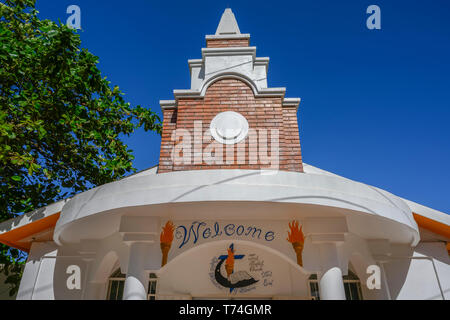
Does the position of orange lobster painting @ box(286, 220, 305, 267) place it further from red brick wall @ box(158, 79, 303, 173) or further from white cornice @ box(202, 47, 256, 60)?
white cornice @ box(202, 47, 256, 60)

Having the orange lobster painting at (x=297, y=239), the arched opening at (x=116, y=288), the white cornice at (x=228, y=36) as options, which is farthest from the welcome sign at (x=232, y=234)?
the white cornice at (x=228, y=36)

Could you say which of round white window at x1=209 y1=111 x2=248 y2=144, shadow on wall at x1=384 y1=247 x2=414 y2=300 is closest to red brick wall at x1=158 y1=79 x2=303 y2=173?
round white window at x1=209 y1=111 x2=248 y2=144

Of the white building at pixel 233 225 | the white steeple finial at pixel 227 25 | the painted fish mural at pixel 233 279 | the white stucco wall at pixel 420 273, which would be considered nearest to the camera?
the white building at pixel 233 225

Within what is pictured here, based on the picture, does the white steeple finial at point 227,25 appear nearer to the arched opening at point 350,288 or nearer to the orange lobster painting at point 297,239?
the orange lobster painting at point 297,239

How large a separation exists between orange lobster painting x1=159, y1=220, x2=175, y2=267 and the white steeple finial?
7358mm

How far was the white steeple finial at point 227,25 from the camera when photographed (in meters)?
9.98

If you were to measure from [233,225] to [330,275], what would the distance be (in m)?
1.79

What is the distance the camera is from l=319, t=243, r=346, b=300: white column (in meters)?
4.64

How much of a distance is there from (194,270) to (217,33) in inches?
298

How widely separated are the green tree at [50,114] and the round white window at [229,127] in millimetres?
4226

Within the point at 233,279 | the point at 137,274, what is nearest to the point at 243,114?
the point at 233,279

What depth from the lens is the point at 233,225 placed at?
17.3 feet

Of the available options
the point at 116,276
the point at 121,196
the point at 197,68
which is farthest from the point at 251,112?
the point at 116,276

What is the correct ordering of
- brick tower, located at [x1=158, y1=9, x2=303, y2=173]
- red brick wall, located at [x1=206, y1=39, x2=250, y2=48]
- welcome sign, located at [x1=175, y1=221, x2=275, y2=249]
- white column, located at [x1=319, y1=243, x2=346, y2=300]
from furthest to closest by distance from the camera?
red brick wall, located at [x1=206, y1=39, x2=250, y2=48]
brick tower, located at [x1=158, y1=9, x2=303, y2=173]
welcome sign, located at [x1=175, y1=221, x2=275, y2=249]
white column, located at [x1=319, y1=243, x2=346, y2=300]
